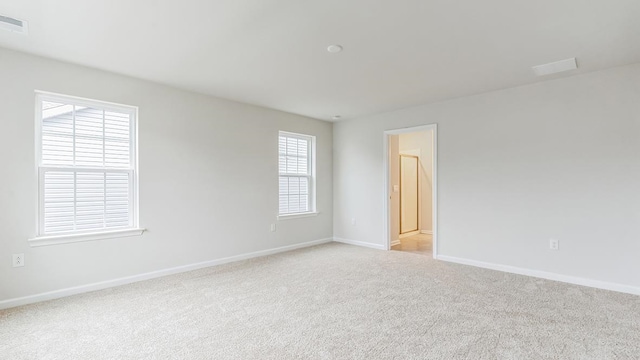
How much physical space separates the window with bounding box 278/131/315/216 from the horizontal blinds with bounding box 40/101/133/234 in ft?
7.70

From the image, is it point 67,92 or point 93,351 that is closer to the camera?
point 93,351

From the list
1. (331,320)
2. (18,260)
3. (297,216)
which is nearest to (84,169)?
(18,260)

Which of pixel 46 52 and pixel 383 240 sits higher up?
pixel 46 52

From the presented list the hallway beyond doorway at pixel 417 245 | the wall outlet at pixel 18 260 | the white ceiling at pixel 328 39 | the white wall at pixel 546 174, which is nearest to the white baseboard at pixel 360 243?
the hallway beyond doorway at pixel 417 245

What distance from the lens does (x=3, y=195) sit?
9.51ft

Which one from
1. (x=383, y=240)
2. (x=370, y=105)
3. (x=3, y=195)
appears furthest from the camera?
(x=383, y=240)

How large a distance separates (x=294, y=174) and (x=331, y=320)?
10.8 feet

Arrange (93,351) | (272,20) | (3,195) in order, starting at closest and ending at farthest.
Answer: (93,351) < (272,20) < (3,195)

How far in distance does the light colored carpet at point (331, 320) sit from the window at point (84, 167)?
76 centimetres

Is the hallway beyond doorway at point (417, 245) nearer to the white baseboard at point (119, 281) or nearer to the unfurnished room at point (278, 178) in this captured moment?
the unfurnished room at point (278, 178)

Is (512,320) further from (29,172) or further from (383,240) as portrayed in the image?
(29,172)

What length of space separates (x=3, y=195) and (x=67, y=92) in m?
1.14

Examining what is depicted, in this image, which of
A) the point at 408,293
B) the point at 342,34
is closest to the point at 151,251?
the point at 408,293

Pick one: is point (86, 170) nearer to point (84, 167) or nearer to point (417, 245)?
point (84, 167)
